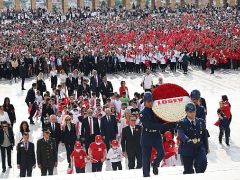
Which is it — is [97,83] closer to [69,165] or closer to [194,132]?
[69,165]

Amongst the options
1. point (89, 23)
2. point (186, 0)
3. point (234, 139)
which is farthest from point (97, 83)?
point (186, 0)

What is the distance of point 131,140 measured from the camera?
38.0ft

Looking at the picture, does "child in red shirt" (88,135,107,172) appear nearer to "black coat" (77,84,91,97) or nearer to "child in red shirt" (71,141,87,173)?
"child in red shirt" (71,141,87,173)

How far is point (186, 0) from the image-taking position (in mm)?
72312

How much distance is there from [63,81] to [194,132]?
14.0 m

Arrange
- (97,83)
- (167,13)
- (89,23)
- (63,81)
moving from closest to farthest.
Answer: (97,83), (63,81), (89,23), (167,13)

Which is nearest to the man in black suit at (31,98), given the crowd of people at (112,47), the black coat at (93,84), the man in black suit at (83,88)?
the man in black suit at (83,88)

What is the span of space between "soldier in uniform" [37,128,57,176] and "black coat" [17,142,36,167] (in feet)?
0.58

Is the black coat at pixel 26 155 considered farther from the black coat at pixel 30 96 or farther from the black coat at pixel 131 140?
the black coat at pixel 30 96

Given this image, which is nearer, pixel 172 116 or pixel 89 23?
pixel 172 116

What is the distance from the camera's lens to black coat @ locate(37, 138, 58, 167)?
1091 cm

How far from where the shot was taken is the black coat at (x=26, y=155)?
11008 millimetres

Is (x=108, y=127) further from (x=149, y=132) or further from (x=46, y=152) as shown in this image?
(x=149, y=132)

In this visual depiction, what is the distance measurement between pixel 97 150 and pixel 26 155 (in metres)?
1.48
